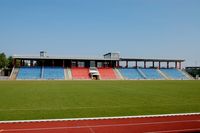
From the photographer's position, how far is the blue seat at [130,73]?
7619 centimetres

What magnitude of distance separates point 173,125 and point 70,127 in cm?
397

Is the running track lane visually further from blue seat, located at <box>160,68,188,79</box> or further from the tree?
the tree

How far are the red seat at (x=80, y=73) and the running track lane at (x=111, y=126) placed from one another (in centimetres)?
6017

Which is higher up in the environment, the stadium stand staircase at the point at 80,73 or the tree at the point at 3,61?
the tree at the point at 3,61

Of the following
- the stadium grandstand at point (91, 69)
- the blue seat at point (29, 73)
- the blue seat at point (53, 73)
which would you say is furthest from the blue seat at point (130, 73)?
the blue seat at point (29, 73)

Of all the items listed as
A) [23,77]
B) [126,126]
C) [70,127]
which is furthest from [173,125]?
[23,77]

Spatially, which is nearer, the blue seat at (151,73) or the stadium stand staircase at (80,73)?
the stadium stand staircase at (80,73)

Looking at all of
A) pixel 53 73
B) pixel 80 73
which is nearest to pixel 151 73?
pixel 80 73

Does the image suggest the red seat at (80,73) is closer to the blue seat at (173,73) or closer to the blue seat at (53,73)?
the blue seat at (53,73)

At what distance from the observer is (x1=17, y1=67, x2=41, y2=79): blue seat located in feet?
225

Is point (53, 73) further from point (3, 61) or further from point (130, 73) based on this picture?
point (3, 61)

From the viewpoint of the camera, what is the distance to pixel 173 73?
8281 cm

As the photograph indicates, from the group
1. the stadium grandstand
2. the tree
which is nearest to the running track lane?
the stadium grandstand

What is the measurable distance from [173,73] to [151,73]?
288 inches
